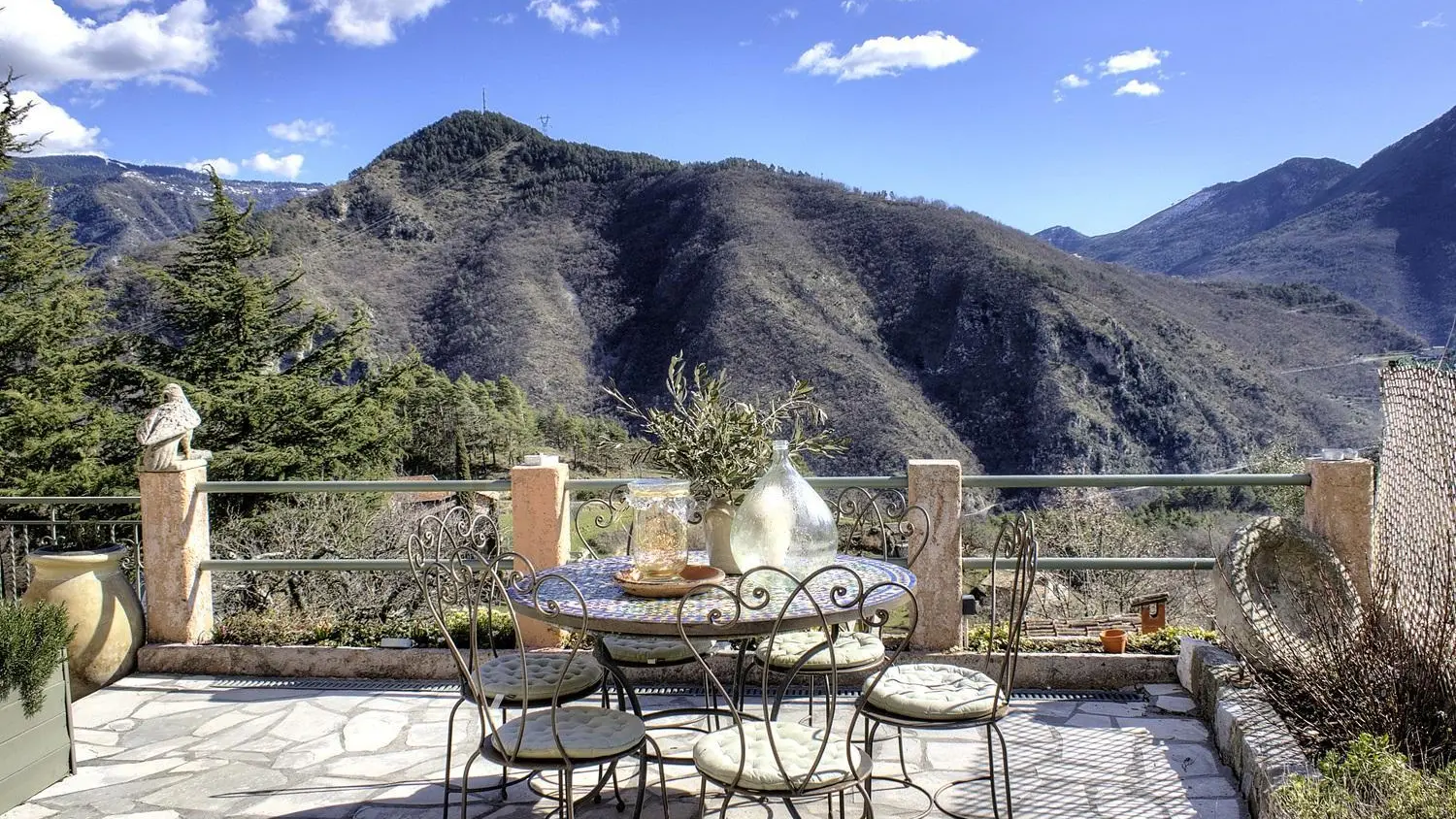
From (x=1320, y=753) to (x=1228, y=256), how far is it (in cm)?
5223

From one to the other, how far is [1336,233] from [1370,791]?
2050 inches

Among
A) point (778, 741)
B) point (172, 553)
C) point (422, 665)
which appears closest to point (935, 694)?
point (778, 741)

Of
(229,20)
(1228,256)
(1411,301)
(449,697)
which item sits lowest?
(449,697)

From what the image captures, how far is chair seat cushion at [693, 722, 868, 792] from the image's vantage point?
227 centimetres

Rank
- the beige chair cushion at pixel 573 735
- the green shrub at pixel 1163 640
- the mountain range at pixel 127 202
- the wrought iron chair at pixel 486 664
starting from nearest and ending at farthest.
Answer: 1. the beige chair cushion at pixel 573 735
2. the wrought iron chair at pixel 486 664
3. the green shrub at pixel 1163 640
4. the mountain range at pixel 127 202

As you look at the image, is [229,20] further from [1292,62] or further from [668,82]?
[1292,62]

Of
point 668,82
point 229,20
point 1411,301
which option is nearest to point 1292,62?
point 668,82

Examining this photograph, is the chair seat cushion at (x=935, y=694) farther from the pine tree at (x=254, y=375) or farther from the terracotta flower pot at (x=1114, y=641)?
the pine tree at (x=254, y=375)

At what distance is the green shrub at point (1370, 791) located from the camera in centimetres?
212

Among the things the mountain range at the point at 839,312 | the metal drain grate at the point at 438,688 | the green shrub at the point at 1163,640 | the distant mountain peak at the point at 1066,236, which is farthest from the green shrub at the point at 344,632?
the distant mountain peak at the point at 1066,236

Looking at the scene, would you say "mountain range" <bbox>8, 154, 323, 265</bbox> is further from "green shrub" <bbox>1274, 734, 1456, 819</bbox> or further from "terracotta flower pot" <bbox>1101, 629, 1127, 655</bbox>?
"green shrub" <bbox>1274, 734, 1456, 819</bbox>

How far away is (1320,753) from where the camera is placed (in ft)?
9.27

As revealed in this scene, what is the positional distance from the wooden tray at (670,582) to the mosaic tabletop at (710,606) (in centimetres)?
2

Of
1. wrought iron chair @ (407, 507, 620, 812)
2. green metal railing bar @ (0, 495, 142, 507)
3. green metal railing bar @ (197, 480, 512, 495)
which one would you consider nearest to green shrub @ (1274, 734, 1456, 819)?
wrought iron chair @ (407, 507, 620, 812)
